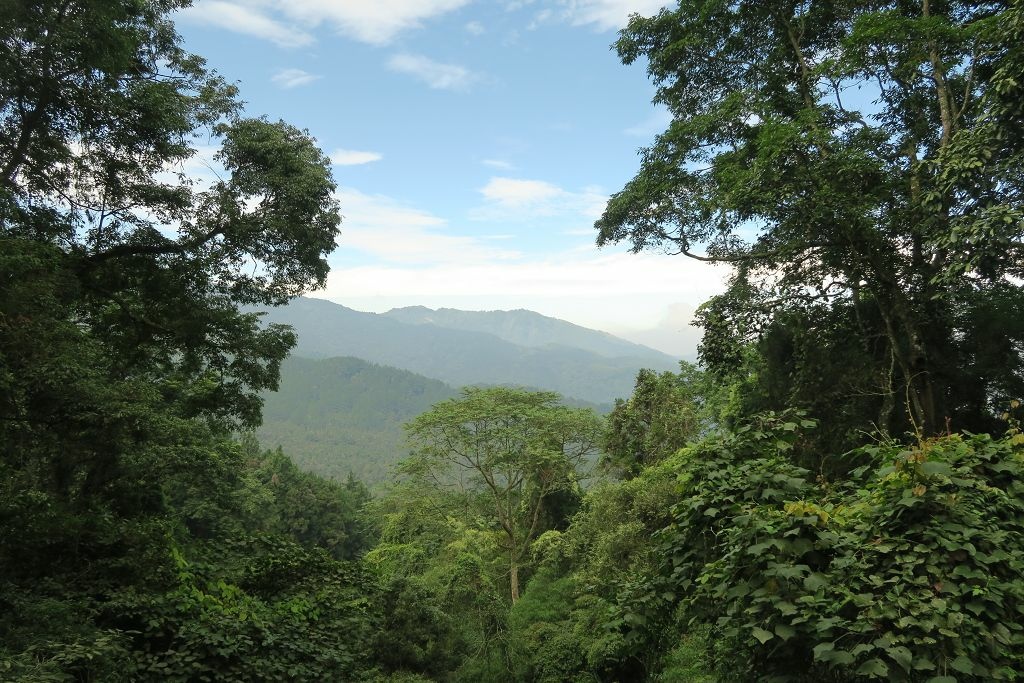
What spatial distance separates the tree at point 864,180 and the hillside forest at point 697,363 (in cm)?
6

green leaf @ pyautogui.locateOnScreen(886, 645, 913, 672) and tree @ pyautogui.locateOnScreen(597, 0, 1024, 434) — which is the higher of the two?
tree @ pyautogui.locateOnScreen(597, 0, 1024, 434)

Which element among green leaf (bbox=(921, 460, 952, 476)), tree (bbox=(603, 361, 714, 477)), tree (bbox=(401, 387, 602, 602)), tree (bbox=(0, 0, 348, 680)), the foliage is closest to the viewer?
the foliage

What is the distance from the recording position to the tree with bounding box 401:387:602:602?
21.7m

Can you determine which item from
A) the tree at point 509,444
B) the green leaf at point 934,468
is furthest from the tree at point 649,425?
the green leaf at point 934,468

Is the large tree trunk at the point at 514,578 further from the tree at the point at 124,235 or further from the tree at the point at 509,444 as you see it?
the tree at the point at 124,235

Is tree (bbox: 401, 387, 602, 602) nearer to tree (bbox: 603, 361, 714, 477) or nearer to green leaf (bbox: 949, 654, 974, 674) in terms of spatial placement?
tree (bbox: 603, 361, 714, 477)

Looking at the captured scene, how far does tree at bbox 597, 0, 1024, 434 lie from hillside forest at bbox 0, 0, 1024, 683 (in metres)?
0.06

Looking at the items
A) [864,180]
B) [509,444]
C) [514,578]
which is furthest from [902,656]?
[514,578]

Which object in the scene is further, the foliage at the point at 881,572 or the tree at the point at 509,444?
the tree at the point at 509,444

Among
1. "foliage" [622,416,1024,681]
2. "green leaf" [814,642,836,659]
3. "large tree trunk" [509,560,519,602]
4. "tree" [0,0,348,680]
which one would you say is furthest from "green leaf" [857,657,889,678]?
"large tree trunk" [509,560,519,602]

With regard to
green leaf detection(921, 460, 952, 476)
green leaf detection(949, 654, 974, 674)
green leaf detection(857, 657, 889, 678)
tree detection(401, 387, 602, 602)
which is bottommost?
tree detection(401, 387, 602, 602)

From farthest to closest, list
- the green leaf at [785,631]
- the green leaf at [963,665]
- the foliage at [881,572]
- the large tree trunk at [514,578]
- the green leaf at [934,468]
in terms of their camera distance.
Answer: the large tree trunk at [514,578] → the green leaf at [934,468] → the green leaf at [785,631] → the foliage at [881,572] → the green leaf at [963,665]

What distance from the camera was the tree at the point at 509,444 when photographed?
854 inches

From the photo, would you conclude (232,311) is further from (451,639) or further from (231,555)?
(451,639)
